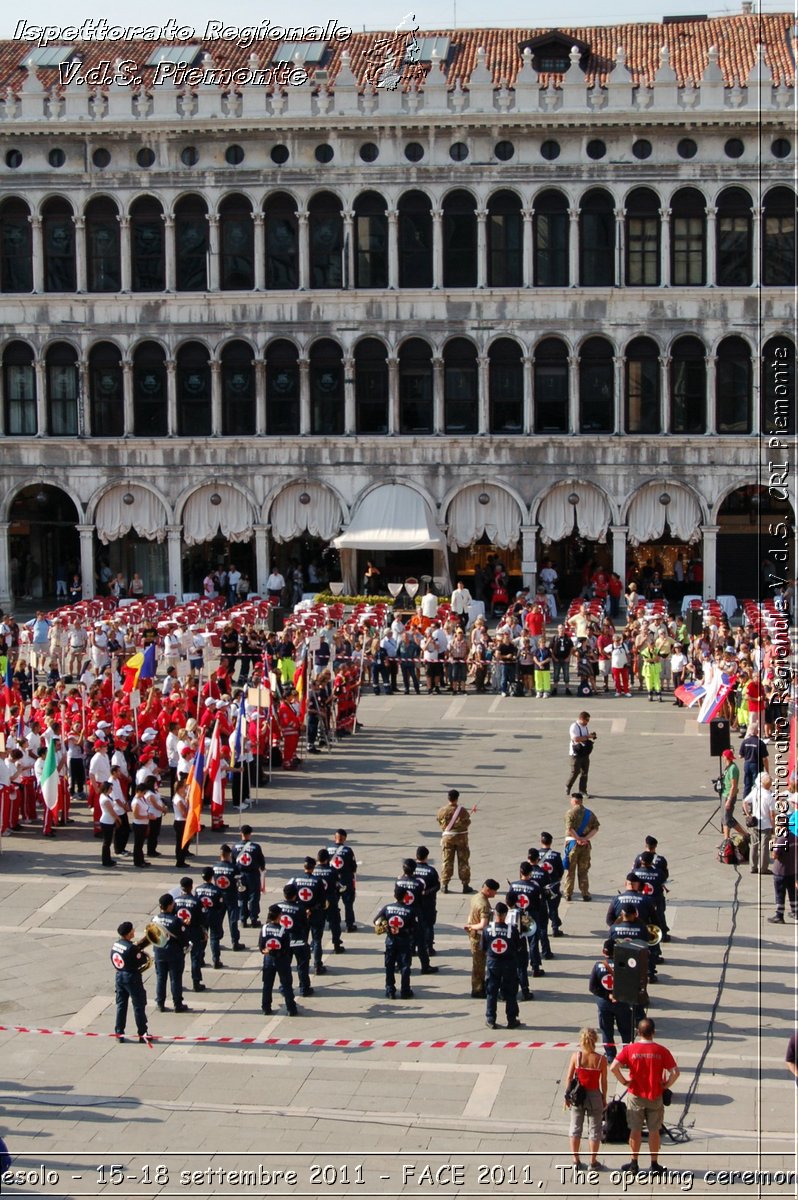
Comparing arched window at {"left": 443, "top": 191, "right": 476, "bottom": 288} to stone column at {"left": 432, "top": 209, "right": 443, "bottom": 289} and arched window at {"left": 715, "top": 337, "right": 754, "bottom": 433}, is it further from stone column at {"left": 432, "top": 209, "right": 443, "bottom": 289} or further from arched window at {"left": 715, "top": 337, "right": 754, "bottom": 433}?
arched window at {"left": 715, "top": 337, "right": 754, "bottom": 433}

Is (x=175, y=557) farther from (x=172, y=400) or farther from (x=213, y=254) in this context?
(x=213, y=254)

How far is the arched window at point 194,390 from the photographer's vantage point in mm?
53656

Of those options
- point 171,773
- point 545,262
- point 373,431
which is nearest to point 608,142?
point 545,262

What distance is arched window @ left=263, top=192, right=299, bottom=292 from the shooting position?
52938 millimetres

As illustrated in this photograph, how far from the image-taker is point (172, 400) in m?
53.7

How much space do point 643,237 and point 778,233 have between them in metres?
3.73

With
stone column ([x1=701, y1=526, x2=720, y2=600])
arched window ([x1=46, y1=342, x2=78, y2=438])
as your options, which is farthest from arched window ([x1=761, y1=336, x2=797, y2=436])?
arched window ([x1=46, y1=342, x2=78, y2=438])

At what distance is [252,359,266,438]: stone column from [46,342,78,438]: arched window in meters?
5.38

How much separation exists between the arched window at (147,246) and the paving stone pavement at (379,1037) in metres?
26.3

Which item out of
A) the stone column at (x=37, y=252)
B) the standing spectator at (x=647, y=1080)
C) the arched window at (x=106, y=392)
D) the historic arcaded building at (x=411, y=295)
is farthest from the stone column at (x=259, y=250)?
the standing spectator at (x=647, y=1080)

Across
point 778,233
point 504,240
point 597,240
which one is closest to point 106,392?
point 504,240

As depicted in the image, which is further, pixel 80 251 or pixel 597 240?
pixel 80 251

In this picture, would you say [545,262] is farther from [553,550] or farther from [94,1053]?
[94,1053]

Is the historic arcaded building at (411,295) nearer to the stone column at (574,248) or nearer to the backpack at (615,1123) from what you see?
the stone column at (574,248)
